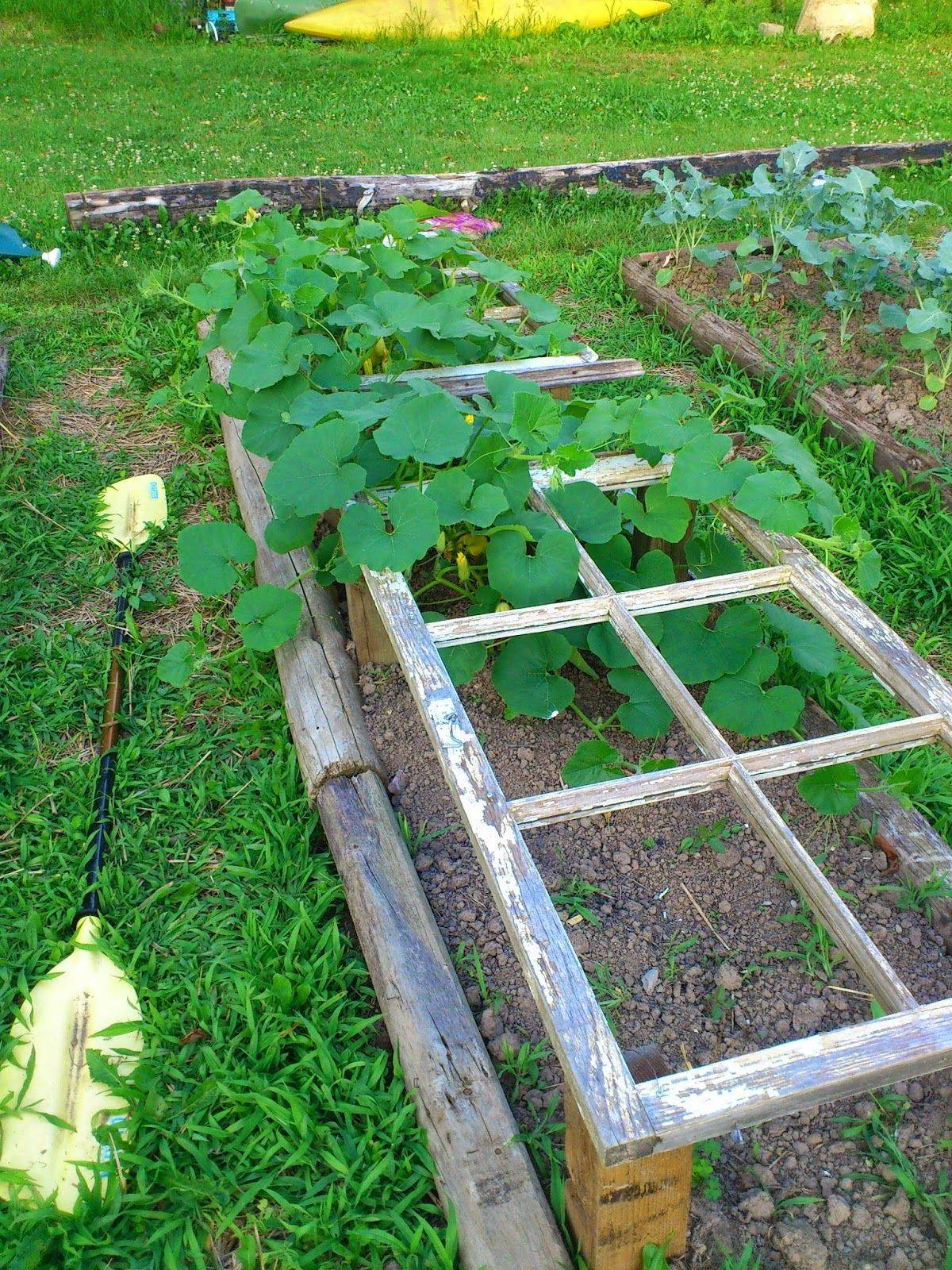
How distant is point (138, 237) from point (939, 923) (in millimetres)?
4774

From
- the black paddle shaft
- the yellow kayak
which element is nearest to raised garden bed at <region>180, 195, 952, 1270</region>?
the black paddle shaft

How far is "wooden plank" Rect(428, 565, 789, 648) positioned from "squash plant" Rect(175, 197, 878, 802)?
6 centimetres

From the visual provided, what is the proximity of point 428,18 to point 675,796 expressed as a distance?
31.5 ft

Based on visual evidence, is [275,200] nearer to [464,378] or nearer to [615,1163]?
[464,378]

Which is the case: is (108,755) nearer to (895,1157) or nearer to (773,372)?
(895,1157)

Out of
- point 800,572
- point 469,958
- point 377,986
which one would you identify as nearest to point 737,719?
point 800,572

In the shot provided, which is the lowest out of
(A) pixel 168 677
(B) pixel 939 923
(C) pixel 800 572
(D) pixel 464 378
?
(B) pixel 939 923

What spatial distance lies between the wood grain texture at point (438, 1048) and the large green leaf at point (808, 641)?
0.91 meters

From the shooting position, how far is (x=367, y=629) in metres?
2.52

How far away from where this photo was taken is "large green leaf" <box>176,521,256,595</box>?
2.42m

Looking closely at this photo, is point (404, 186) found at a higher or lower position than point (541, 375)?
higher

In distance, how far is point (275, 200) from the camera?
530 centimetres

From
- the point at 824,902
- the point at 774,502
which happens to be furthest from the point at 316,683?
the point at 824,902

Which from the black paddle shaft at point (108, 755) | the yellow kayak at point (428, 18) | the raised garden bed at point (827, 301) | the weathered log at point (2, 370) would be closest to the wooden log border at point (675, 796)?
the black paddle shaft at point (108, 755)
